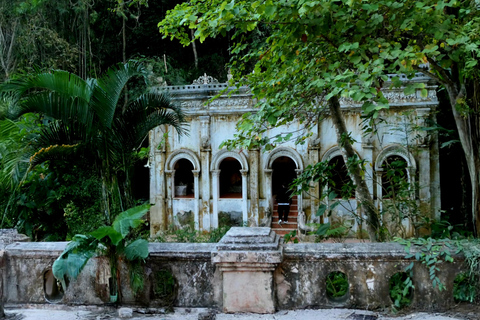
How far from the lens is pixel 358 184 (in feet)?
19.2

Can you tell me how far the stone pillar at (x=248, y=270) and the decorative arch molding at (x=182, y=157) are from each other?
9.55 m

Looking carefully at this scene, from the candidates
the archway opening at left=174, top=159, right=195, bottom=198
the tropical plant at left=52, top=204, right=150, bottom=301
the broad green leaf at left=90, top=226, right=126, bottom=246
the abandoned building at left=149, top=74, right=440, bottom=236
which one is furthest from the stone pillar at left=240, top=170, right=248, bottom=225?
the broad green leaf at left=90, top=226, right=126, bottom=246

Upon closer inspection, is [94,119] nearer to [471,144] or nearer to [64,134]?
[64,134]

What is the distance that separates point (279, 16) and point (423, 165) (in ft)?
29.3

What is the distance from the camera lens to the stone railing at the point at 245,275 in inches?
147

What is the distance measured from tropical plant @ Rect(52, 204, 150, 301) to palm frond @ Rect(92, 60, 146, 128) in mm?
1743

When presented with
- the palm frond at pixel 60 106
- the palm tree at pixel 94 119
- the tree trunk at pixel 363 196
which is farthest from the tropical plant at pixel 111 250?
the tree trunk at pixel 363 196

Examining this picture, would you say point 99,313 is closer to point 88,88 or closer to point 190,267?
point 190,267

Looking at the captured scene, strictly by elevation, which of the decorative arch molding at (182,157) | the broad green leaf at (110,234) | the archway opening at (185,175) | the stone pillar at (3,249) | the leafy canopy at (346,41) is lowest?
the stone pillar at (3,249)

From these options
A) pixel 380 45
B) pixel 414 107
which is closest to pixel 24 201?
pixel 380 45

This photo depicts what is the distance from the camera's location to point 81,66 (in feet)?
53.3

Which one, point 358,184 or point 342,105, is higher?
point 342,105

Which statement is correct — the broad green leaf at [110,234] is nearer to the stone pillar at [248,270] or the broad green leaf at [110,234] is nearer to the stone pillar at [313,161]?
the stone pillar at [248,270]

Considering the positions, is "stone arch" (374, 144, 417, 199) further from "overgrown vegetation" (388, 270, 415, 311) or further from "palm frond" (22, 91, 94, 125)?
"palm frond" (22, 91, 94, 125)
